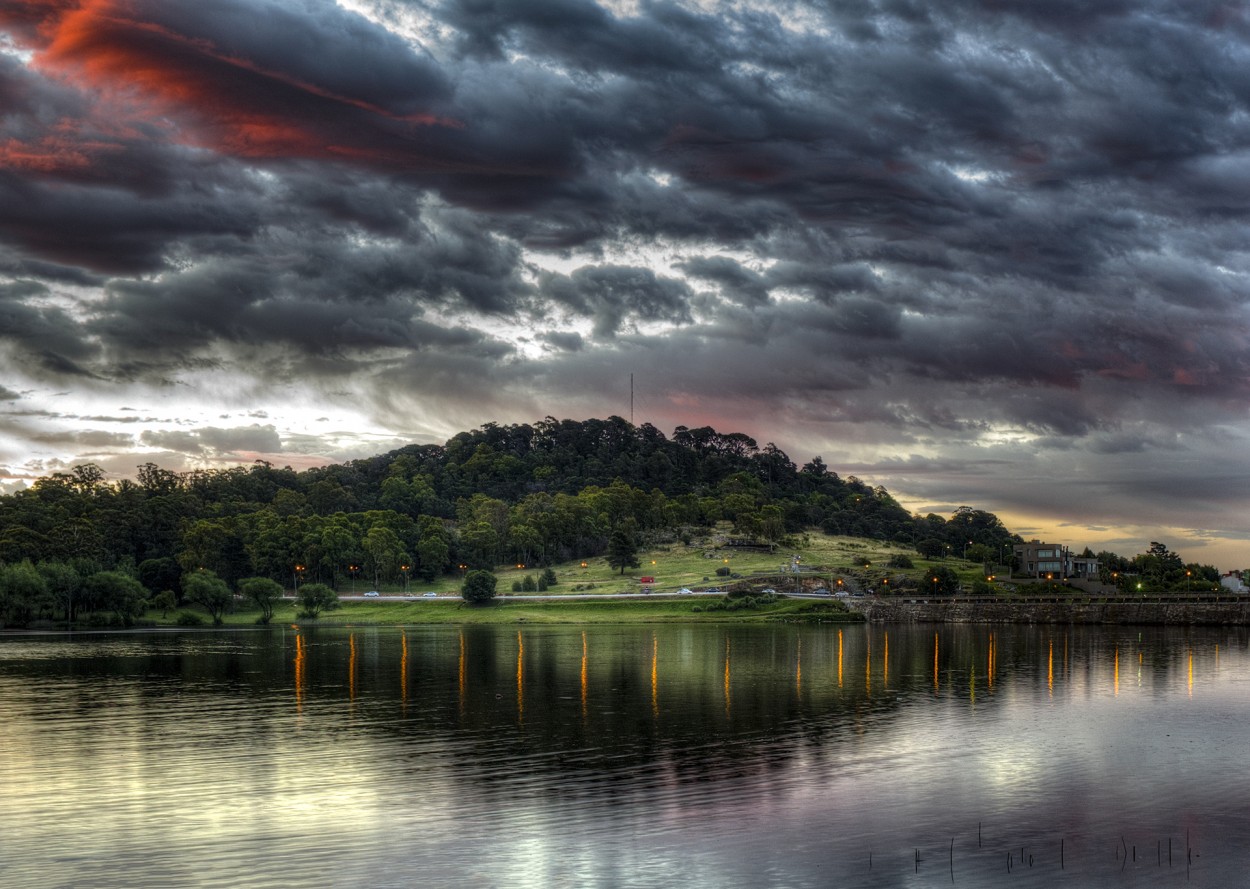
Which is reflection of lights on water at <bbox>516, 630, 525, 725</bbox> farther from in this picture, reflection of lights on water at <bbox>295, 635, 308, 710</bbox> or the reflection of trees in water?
reflection of lights on water at <bbox>295, 635, 308, 710</bbox>

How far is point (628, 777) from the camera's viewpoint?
4500 centimetres

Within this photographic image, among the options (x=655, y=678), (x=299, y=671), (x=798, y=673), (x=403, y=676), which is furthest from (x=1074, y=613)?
(x=299, y=671)

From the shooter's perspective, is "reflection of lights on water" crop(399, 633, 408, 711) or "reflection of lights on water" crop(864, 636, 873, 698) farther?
"reflection of lights on water" crop(864, 636, 873, 698)

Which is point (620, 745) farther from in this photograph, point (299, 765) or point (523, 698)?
point (523, 698)

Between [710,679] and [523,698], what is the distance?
738 inches

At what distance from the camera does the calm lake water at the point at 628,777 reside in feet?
105

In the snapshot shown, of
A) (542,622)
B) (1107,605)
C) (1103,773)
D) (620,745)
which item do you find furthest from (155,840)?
Answer: (1107,605)

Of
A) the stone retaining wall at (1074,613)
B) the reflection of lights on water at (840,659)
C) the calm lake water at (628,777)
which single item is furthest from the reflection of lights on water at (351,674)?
the stone retaining wall at (1074,613)

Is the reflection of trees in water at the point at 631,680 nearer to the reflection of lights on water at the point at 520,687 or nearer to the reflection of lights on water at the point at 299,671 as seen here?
the reflection of lights on water at the point at 299,671

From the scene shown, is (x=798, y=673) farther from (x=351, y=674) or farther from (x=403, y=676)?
(x=351, y=674)

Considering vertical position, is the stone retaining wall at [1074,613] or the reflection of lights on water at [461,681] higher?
the reflection of lights on water at [461,681]

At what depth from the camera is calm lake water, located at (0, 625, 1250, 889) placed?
105 feet

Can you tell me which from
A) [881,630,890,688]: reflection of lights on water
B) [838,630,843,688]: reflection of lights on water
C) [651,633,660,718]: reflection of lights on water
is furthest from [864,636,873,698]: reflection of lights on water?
[651,633,660,718]: reflection of lights on water

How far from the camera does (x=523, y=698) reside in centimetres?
7481
